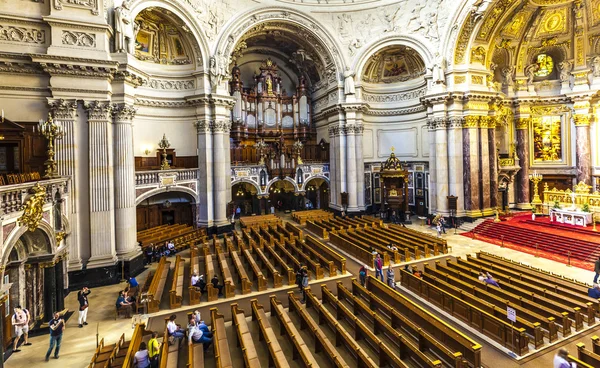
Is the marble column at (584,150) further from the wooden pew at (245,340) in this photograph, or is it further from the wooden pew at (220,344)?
the wooden pew at (220,344)

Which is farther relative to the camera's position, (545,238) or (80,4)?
(545,238)

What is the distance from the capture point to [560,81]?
22812 mm

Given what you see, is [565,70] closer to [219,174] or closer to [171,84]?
[219,174]

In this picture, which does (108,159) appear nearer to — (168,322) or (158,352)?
(168,322)

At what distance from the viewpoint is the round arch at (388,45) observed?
21.5 metres

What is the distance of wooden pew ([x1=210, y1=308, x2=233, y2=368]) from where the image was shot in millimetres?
6418

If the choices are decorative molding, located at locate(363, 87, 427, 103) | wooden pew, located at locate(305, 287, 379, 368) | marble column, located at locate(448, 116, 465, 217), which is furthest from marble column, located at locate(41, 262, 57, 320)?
decorative molding, located at locate(363, 87, 427, 103)

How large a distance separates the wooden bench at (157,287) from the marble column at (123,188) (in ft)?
6.39

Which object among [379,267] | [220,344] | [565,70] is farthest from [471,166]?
[220,344]

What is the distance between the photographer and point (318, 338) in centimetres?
704

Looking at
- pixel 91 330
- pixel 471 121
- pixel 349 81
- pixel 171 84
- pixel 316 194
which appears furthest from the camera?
pixel 316 194

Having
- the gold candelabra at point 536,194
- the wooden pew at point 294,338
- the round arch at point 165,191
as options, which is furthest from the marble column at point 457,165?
the round arch at point 165,191

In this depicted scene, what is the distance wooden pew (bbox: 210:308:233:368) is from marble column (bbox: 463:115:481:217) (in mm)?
18672

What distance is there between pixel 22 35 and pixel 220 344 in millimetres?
14459
